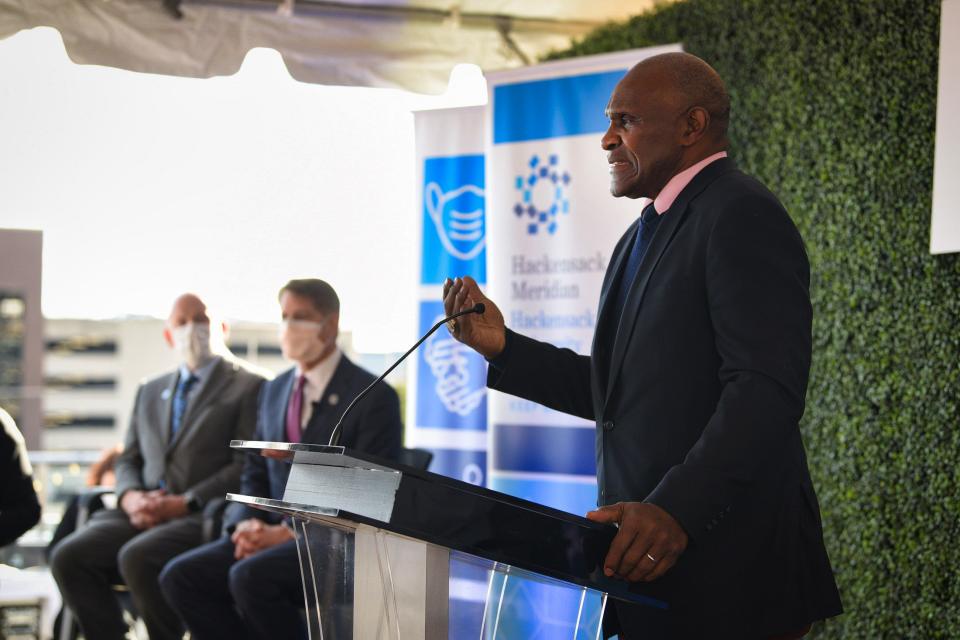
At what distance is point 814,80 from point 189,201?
11.3 ft

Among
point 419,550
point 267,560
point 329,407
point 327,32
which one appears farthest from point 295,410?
point 419,550

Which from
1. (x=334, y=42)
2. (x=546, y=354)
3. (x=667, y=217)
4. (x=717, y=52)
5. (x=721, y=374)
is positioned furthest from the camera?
(x=334, y=42)

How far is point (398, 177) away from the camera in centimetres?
602

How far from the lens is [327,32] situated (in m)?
5.20

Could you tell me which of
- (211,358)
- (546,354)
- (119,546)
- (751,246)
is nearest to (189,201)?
(211,358)

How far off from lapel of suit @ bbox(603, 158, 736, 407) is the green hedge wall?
1.99 metres

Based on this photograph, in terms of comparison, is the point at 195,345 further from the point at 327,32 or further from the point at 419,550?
the point at 419,550

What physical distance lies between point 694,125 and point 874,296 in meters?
2.17

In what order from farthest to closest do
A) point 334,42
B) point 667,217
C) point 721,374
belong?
point 334,42, point 667,217, point 721,374

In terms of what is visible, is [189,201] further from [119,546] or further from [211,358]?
[119,546]

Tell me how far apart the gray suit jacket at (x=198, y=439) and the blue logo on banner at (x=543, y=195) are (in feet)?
5.15

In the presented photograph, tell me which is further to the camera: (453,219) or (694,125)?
(453,219)

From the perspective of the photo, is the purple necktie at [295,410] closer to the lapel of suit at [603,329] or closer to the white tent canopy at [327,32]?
the white tent canopy at [327,32]

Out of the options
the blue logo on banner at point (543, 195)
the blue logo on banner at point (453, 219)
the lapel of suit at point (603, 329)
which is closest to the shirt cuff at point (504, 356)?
the lapel of suit at point (603, 329)
